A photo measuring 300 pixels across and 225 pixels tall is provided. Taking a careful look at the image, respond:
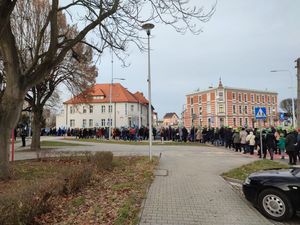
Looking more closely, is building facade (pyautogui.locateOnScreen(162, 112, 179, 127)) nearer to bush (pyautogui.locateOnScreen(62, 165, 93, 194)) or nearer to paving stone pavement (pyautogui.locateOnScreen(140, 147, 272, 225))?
paving stone pavement (pyautogui.locateOnScreen(140, 147, 272, 225))

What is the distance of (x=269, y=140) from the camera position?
18484mm

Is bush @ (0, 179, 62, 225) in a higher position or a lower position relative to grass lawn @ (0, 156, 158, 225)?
higher

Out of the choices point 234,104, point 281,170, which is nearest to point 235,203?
point 281,170

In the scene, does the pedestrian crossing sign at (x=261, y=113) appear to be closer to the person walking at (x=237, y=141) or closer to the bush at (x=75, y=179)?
the person walking at (x=237, y=141)

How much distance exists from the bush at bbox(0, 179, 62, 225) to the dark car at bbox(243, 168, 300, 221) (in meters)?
4.60

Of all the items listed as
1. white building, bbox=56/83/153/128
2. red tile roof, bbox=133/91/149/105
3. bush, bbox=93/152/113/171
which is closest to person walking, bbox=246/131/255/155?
bush, bbox=93/152/113/171

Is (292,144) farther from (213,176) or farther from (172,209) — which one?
(172,209)

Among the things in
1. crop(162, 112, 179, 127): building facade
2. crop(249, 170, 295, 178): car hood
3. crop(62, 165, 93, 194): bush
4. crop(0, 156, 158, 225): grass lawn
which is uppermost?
crop(162, 112, 179, 127): building facade

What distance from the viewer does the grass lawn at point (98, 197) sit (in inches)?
247

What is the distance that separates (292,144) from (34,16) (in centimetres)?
1665

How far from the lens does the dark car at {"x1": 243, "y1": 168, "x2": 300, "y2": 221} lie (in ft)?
22.2

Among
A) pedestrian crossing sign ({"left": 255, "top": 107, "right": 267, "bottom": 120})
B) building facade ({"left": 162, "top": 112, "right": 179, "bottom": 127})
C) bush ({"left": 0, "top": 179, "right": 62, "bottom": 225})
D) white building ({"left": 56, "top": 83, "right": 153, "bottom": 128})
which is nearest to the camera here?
bush ({"left": 0, "top": 179, "right": 62, "bottom": 225})

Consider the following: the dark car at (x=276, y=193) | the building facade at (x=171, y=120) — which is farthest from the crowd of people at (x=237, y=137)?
the building facade at (x=171, y=120)

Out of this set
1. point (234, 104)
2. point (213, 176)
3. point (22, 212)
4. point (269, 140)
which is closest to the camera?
point (22, 212)
